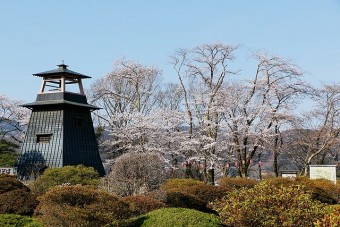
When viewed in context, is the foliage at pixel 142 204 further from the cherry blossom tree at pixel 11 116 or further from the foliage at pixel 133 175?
the cherry blossom tree at pixel 11 116

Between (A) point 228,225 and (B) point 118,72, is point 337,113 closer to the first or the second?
(B) point 118,72

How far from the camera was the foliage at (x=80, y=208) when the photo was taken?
873 cm

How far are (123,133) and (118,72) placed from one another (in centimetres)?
484

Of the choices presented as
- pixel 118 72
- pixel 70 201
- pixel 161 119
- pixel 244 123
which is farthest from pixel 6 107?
pixel 70 201

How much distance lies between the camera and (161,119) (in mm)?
31453

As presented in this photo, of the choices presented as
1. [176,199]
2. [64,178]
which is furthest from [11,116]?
[176,199]

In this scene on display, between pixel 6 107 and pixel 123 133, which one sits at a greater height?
pixel 6 107

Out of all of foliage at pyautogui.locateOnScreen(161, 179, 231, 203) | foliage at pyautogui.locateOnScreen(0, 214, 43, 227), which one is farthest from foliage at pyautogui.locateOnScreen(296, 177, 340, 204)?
foliage at pyautogui.locateOnScreen(0, 214, 43, 227)

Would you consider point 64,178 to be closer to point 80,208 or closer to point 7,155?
point 80,208

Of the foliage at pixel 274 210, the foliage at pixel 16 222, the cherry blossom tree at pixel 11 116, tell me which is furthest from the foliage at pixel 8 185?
the cherry blossom tree at pixel 11 116

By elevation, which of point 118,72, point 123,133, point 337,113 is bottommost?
point 123,133

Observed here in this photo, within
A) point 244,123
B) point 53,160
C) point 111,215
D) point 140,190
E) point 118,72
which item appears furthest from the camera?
point 118,72

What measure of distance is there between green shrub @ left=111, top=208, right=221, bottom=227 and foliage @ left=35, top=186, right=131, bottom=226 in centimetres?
34

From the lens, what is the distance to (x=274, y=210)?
953 cm
